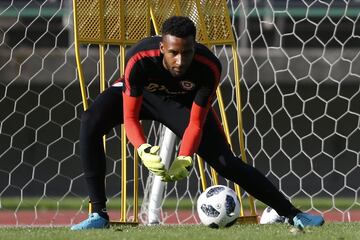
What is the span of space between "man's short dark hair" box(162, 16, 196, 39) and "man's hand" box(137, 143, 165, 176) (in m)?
0.68

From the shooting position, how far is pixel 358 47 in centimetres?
1739

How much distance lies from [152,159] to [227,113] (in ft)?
25.8

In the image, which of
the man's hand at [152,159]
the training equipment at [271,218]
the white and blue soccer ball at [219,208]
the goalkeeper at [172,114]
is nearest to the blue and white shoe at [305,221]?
the goalkeeper at [172,114]

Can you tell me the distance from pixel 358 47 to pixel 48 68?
200 inches

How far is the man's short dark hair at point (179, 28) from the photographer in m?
6.10

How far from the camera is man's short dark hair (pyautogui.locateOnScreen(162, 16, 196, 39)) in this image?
6102mm

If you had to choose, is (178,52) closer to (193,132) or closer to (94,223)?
(193,132)

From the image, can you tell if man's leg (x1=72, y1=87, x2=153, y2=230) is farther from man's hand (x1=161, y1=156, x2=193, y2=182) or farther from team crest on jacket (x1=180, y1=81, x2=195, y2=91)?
man's hand (x1=161, y1=156, x2=193, y2=182)

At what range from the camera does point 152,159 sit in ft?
20.3

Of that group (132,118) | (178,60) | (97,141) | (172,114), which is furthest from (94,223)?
(178,60)

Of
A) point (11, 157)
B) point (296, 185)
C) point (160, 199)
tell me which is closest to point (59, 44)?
point (11, 157)

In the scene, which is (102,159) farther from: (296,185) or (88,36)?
(296,185)

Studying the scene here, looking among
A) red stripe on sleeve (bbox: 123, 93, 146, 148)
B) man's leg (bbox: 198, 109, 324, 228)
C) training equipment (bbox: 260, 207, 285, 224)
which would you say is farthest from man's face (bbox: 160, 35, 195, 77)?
training equipment (bbox: 260, 207, 285, 224)

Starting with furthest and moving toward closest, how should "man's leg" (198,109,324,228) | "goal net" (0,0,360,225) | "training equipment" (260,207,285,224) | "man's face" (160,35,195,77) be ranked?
1. "goal net" (0,0,360,225)
2. "training equipment" (260,207,285,224)
3. "man's leg" (198,109,324,228)
4. "man's face" (160,35,195,77)
